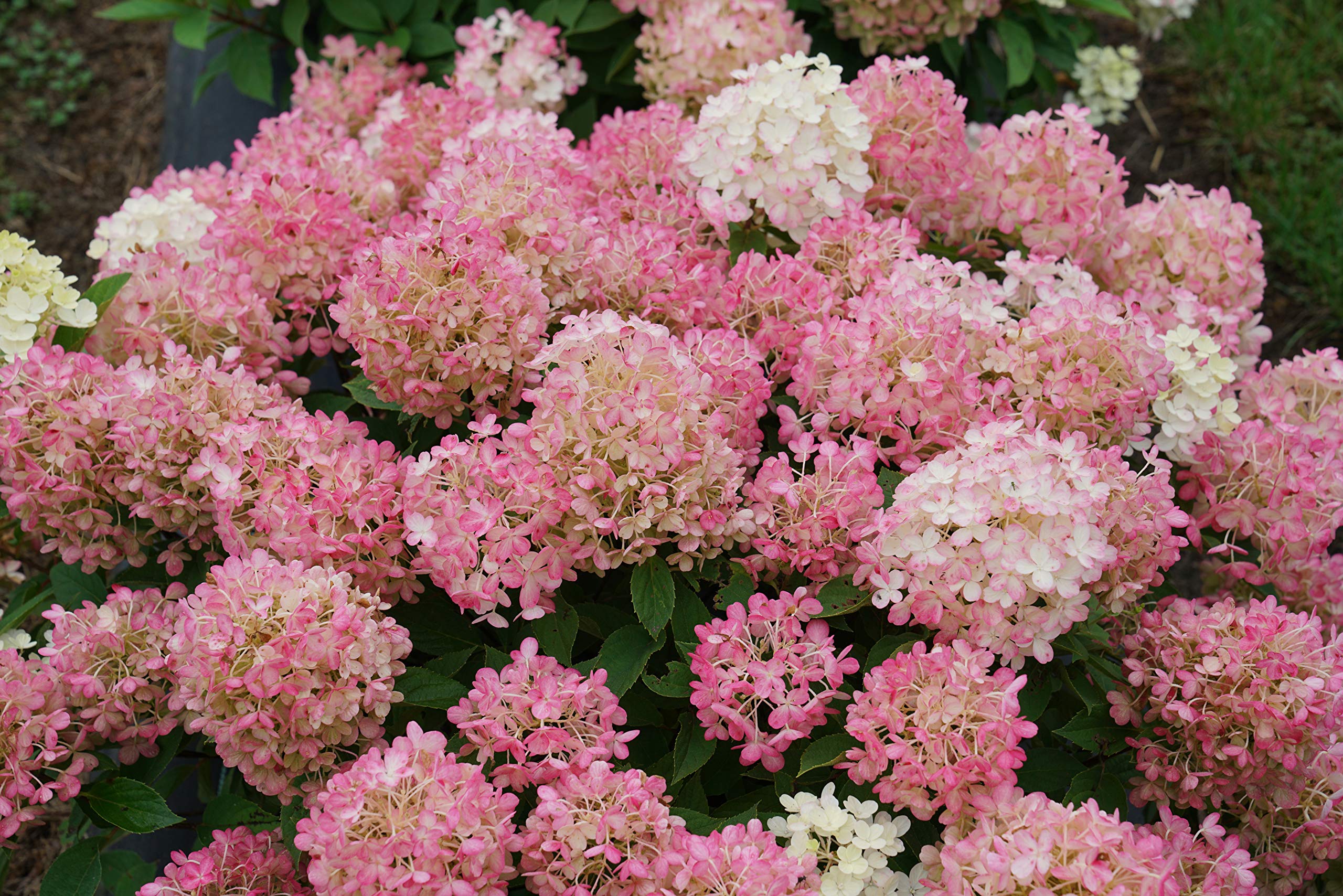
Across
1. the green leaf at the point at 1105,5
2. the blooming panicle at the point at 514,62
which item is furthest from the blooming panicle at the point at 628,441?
the green leaf at the point at 1105,5

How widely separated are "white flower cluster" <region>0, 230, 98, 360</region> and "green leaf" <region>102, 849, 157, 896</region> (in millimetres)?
973

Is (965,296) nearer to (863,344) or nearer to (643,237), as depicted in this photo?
(863,344)

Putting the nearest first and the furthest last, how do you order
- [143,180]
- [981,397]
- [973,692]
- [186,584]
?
[973,692]
[981,397]
[186,584]
[143,180]

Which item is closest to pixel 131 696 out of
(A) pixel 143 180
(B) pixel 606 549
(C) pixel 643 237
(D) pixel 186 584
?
(D) pixel 186 584

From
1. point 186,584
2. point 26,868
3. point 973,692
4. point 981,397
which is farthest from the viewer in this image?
point 26,868

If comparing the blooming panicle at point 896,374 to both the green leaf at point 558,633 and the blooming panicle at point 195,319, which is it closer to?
the green leaf at point 558,633

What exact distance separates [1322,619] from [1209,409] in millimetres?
459

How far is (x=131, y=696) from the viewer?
174 centimetres

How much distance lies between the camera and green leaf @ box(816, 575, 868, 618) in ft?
5.37

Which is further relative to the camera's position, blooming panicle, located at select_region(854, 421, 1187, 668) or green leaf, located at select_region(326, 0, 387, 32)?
green leaf, located at select_region(326, 0, 387, 32)

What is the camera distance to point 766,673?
153cm

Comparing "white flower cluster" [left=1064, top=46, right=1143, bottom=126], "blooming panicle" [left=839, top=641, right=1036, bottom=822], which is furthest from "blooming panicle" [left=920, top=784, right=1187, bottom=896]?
"white flower cluster" [left=1064, top=46, right=1143, bottom=126]

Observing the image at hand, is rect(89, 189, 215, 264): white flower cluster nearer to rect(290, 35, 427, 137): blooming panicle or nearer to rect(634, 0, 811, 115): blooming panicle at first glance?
rect(290, 35, 427, 137): blooming panicle

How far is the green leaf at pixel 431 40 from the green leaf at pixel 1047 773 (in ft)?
7.88
